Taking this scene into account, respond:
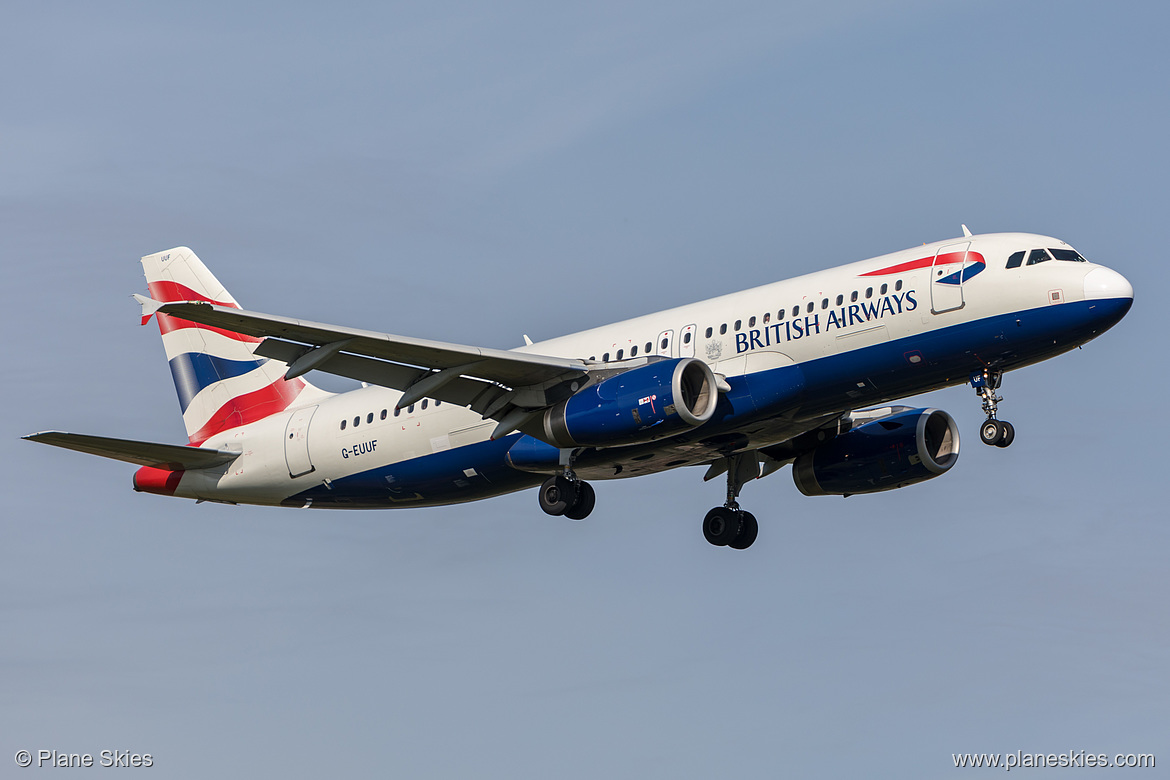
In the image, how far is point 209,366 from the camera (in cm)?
4525

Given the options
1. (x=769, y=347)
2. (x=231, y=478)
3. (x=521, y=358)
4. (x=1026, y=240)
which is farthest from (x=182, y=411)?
(x=1026, y=240)

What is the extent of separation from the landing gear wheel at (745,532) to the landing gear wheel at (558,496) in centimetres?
627

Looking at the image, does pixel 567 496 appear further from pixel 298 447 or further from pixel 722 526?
pixel 298 447

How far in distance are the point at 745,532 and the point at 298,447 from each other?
13.0 metres

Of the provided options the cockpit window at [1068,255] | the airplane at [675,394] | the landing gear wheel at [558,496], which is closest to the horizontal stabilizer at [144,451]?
the airplane at [675,394]

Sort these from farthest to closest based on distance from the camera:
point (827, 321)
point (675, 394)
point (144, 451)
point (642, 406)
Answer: point (144, 451) < point (827, 321) < point (642, 406) < point (675, 394)

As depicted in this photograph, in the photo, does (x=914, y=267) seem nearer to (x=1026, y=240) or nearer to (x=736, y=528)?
(x=1026, y=240)

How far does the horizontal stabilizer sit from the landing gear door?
2071cm

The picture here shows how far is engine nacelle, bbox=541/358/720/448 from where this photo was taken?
1296 inches

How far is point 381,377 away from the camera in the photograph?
34625 millimetres

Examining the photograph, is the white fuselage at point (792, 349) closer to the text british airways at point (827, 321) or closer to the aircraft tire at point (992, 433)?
the text british airways at point (827, 321)

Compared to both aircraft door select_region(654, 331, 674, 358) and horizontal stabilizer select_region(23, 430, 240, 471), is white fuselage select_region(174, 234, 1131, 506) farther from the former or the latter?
horizontal stabilizer select_region(23, 430, 240, 471)

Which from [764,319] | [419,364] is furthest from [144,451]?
[764,319]

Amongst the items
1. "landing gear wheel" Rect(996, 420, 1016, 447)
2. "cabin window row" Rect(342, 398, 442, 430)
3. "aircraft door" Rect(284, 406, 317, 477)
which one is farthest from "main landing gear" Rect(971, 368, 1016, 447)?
"aircraft door" Rect(284, 406, 317, 477)
